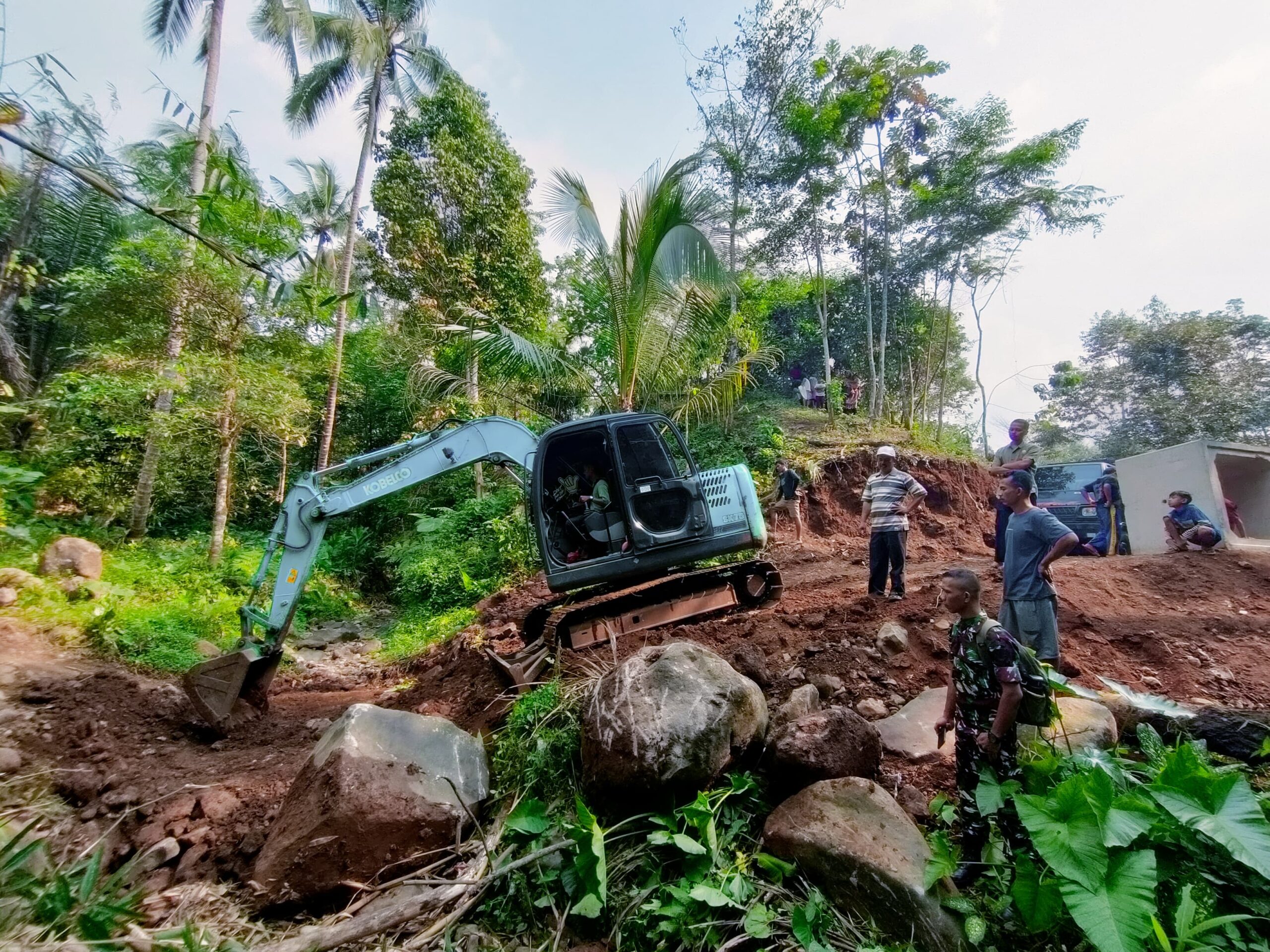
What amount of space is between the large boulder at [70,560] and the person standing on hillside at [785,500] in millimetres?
9946

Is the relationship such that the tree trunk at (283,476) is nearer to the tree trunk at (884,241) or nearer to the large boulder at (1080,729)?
the large boulder at (1080,729)

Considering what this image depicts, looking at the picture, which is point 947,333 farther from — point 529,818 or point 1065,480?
point 529,818

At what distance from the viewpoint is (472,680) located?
220 inches

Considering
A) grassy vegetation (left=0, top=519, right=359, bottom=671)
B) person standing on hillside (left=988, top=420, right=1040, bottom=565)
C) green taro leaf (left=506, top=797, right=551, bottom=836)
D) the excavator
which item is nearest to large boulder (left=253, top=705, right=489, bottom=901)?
green taro leaf (left=506, top=797, right=551, bottom=836)

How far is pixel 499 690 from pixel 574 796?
6.58ft

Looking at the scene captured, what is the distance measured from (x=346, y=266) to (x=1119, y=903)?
14.8 m

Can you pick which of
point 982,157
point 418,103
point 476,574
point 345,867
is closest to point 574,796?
point 345,867

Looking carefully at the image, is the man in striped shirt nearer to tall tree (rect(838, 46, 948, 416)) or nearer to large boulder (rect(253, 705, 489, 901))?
large boulder (rect(253, 705, 489, 901))

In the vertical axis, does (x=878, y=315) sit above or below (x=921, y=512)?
above

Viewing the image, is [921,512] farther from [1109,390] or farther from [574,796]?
[1109,390]

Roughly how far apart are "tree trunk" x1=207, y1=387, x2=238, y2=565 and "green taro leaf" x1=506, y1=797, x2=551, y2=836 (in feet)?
28.3

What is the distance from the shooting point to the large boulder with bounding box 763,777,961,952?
214cm

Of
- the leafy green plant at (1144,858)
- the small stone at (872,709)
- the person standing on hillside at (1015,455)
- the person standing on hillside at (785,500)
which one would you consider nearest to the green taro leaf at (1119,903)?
the leafy green plant at (1144,858)

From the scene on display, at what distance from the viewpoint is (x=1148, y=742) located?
265cm
